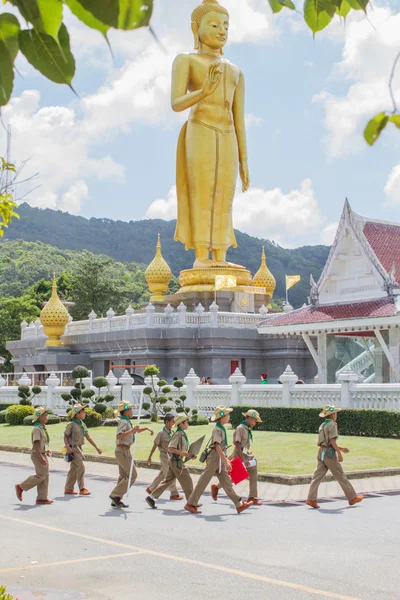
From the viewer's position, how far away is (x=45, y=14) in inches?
104

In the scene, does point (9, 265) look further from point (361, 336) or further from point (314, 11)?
point (314, 11)

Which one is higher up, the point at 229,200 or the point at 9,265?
the point at 9,265

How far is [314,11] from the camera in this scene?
312cm

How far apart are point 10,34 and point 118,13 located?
43 centimetres

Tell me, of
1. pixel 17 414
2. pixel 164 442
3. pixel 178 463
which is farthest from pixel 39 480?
pixel 17 414

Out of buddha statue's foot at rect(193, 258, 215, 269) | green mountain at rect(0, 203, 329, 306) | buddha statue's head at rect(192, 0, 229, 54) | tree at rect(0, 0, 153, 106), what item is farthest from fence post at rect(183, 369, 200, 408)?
green mountain at rect(0, 203, 329, 306)

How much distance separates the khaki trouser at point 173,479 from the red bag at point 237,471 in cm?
66

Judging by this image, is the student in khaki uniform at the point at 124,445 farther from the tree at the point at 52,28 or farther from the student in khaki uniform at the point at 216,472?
the tree at the point at 52,28

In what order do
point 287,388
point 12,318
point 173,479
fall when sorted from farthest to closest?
point 12,318
point 287,388
point 173,479

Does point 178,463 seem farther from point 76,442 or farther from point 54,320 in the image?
point 54,320

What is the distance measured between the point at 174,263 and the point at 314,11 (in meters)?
150

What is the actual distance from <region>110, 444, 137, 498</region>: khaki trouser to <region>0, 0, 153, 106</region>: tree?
11096 millimetres

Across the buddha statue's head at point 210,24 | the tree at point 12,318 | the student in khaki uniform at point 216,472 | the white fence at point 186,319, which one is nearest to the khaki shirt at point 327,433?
the student in khaki uniform at point 216,472

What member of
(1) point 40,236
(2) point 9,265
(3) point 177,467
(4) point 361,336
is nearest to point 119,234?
(1) point 40,236
